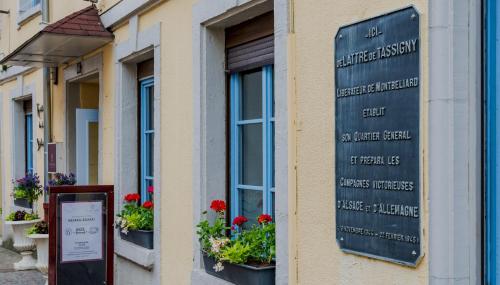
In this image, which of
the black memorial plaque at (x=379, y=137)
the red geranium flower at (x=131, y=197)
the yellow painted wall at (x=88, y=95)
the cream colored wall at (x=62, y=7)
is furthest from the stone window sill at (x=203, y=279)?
the yellow painted wall at (x=88, y=95)

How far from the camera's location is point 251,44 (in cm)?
557

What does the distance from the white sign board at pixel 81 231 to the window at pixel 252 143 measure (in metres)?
2.44

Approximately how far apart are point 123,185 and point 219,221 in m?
2.59

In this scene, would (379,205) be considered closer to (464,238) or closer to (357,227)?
(357,227)

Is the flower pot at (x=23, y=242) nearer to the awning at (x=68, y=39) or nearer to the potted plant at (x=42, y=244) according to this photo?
the potted plant at (x=42, y=244)

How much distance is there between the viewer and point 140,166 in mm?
7973

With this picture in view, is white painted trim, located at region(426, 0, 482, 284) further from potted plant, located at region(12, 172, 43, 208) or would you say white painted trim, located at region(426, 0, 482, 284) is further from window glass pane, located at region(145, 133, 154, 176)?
potted plant, located at region(12, 172, 43, 208)

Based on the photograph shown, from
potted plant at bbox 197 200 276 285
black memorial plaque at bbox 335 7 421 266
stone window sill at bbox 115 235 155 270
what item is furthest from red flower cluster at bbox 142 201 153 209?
black memorial plaque at bbox 335 7 421 266

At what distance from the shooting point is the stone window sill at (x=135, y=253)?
6.99 metres

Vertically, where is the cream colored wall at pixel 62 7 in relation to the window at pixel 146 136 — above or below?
above

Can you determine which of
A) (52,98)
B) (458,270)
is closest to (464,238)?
(458,270)

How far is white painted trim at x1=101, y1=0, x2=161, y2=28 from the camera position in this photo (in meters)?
7.22

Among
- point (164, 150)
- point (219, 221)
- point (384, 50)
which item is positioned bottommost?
point (219, 221)

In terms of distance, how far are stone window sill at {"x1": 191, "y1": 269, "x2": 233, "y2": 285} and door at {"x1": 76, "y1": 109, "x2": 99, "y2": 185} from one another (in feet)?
13.5
